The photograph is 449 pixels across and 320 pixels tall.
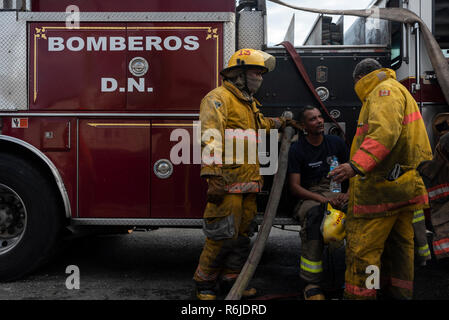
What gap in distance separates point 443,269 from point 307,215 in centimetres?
198

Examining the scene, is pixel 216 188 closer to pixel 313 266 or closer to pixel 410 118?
pixel 313 266

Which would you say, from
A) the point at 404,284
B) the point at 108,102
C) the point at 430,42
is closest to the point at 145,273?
the point at 108,102

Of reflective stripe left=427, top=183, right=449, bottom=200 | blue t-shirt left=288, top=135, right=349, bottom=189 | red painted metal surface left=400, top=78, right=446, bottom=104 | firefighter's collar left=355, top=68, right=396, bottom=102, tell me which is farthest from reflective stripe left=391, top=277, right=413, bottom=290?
red painted metal surface left=400, top=78, right=446, bottom=104

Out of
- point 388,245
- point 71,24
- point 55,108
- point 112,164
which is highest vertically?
point 71,24

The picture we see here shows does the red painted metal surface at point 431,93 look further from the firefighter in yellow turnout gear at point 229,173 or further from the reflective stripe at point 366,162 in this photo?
the reflective stripe at point 366,162

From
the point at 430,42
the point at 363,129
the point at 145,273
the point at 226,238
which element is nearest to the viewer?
the point at 363,129

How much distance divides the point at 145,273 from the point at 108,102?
1.73 metres

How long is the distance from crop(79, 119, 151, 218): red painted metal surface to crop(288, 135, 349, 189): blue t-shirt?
4.32 ft

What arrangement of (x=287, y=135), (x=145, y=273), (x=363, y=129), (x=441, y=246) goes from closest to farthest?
(x=441, y=246) < (x=363, y=129) < (x=287, y=135) < (x=145, y=273)

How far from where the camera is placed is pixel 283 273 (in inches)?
170

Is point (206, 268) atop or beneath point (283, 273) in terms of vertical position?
atop

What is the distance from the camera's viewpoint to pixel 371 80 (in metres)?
3.05

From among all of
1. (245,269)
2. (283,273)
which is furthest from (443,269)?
(245,269)
